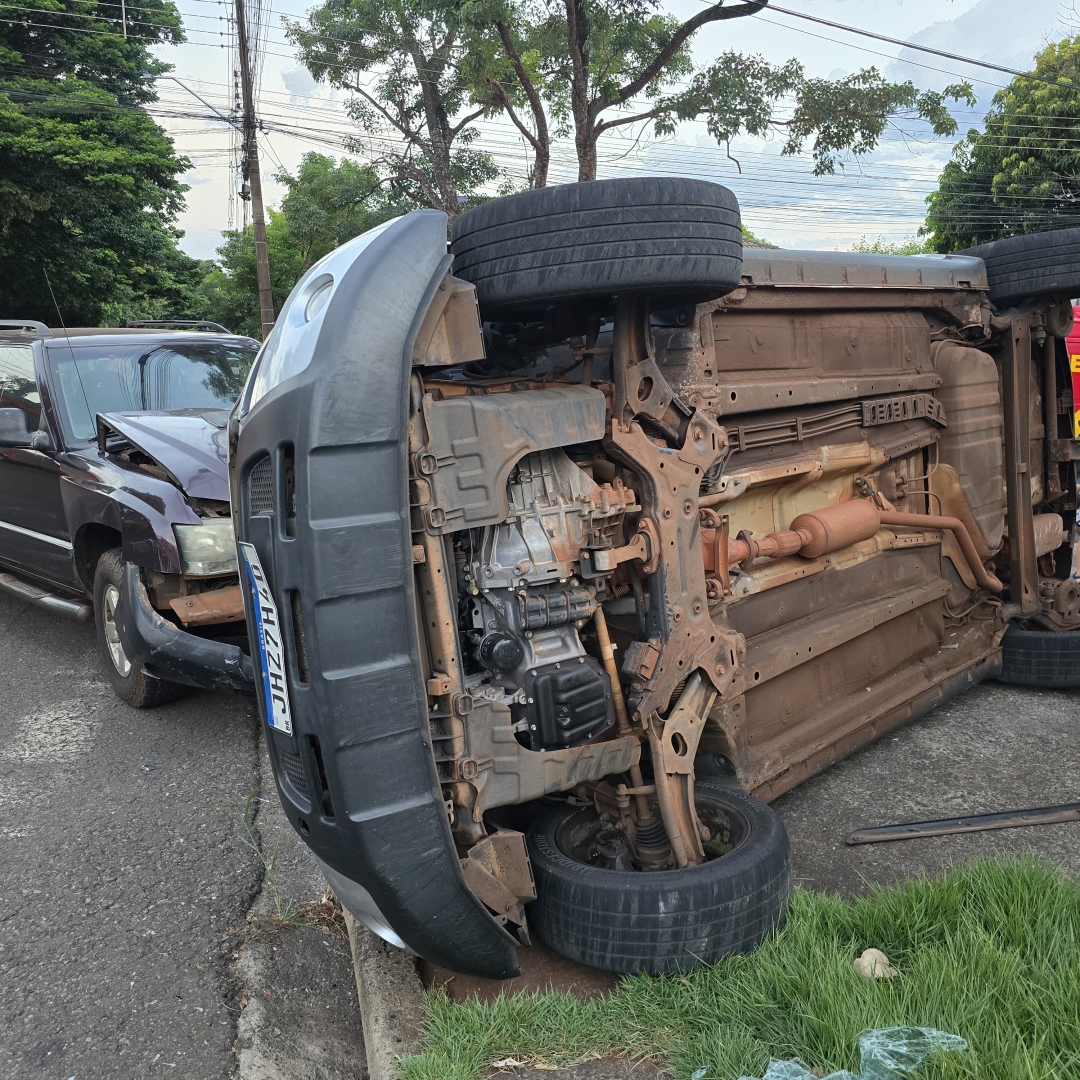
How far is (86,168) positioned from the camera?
58.5ft

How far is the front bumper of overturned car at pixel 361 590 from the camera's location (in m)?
2.09

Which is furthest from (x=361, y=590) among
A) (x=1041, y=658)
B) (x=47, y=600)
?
(x=47, y=600)

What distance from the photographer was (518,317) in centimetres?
285

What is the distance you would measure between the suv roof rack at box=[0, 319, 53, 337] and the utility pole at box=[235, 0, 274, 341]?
1220 cm

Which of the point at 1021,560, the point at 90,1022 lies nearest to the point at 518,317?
the point at 90,1022

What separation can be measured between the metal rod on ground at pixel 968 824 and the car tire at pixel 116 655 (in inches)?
139

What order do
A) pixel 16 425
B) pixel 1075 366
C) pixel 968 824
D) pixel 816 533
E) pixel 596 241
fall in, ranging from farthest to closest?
1. pixel 16 425
2. pixel 1075 366
3. pixel 816 533
4. pixel 968 824
5. pixel 596 241

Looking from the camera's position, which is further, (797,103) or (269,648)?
(797,103)

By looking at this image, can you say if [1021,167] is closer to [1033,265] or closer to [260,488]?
[1033,265]

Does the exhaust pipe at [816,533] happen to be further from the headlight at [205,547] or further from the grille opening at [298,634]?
the headlight at [205,547]

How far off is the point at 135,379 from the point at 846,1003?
547cm

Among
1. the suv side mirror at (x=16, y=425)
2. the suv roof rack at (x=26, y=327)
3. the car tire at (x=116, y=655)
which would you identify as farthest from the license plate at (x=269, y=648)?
the suv roof rack at (x=26, y=327)

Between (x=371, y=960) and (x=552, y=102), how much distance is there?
21.2 m

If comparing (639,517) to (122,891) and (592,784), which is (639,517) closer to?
(592,784)
